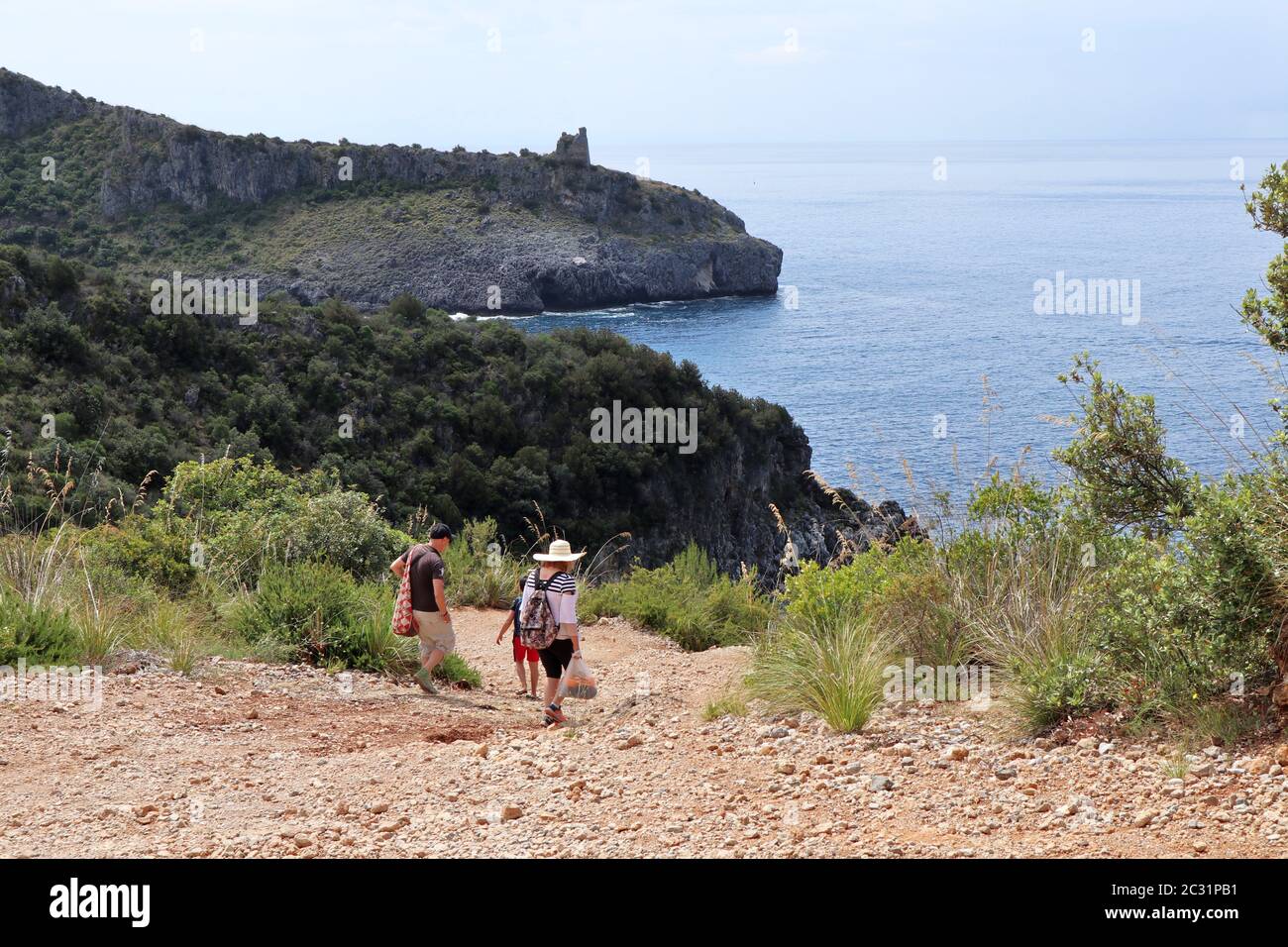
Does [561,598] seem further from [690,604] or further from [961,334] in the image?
[961,334]

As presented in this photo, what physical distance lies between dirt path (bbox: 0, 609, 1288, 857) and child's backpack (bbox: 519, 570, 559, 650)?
565 millimetres

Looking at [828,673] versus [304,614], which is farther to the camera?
[304,614]

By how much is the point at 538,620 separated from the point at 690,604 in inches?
200

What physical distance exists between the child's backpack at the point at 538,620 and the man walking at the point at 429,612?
0.99m

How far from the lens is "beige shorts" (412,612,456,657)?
7980mm

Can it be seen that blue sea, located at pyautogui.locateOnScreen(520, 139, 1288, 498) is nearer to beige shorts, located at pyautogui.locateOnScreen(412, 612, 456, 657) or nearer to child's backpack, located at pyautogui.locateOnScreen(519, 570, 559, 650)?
child's backpack, located at pyautogui.locateOnScreen(519, 570, 559, 650)

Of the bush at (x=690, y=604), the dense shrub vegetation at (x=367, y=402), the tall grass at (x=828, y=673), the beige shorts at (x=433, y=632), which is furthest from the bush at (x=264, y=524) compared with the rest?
the tall grass at (x=828, y=673)

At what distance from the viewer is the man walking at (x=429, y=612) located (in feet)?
26.0

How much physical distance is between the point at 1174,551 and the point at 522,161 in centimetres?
11632

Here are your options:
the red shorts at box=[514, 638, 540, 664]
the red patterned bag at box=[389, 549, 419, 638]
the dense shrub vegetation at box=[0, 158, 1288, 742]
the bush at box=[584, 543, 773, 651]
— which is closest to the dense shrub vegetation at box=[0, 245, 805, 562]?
the dense shrub vegetation at box=[0, 158, 1288, 742]

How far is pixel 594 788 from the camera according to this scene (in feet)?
15.6

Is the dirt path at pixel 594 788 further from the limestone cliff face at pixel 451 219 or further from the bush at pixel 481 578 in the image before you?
the limestone cliff face at pixel 451 219

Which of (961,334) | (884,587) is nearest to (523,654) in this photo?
(884,587)
